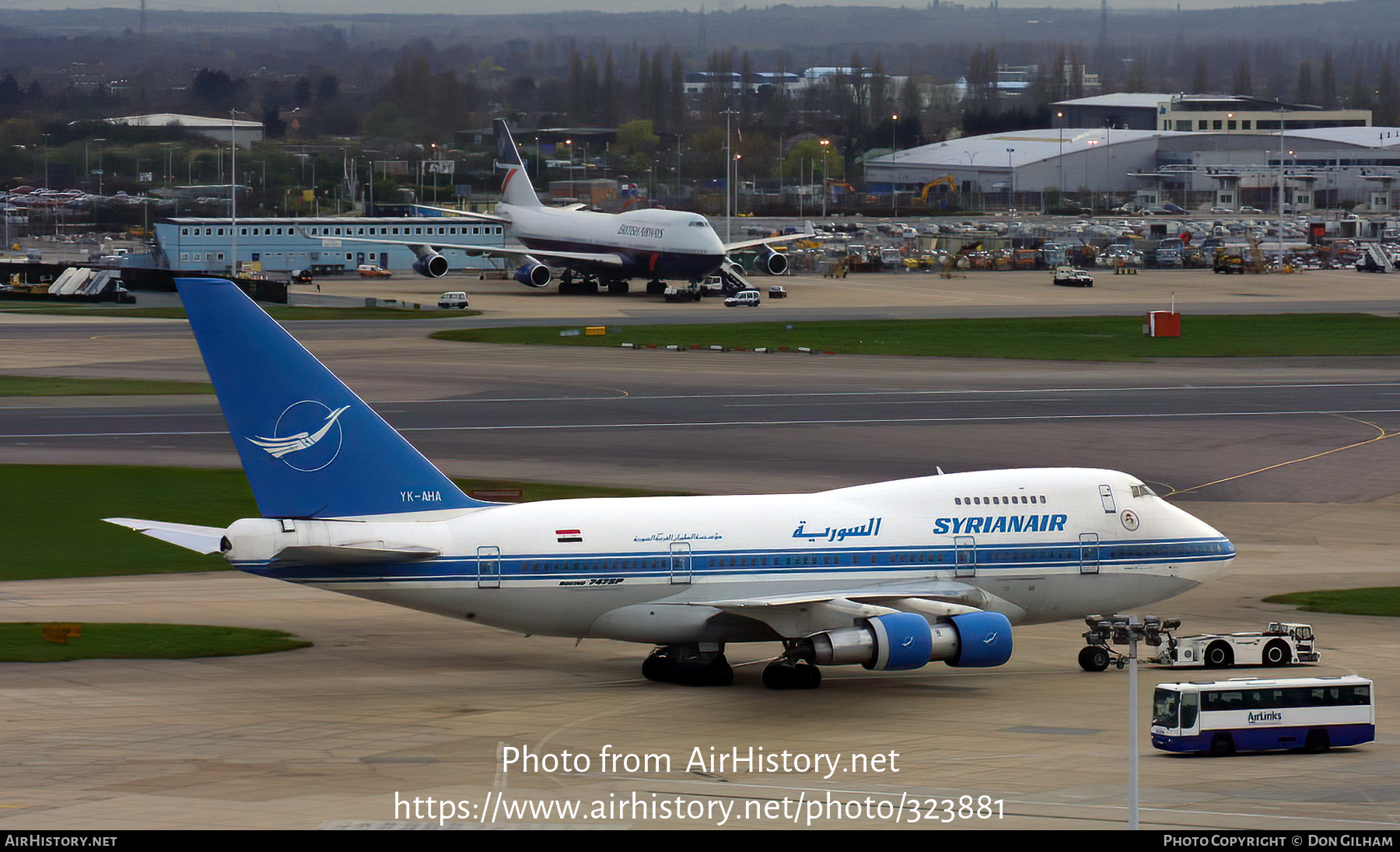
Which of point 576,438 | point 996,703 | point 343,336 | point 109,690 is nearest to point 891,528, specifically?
point 996,703

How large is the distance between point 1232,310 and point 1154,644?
10904 cm

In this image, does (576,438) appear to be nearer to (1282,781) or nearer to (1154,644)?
(1154,644)

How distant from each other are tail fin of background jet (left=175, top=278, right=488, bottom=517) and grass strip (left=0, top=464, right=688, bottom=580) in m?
17.8

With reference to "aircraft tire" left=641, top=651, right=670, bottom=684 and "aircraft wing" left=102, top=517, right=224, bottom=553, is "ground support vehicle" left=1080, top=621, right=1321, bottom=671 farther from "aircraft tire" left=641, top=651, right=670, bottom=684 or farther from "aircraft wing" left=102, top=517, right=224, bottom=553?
"aircraft wing" left=102, top=517, right=224, bottom=553

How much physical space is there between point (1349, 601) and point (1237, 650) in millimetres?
10313

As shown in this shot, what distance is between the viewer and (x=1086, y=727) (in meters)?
32.4

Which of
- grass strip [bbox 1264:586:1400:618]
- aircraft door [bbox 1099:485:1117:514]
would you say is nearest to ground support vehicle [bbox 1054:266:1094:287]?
grass strip [bbox 1264:586:1400:618]

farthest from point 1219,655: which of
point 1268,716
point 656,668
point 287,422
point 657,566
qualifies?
point 287,422

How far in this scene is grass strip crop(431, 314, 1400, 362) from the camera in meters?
109

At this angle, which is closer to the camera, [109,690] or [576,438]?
[109,690]

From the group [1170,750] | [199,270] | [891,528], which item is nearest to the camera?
[1170,750]

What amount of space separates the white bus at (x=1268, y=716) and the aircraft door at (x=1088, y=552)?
7892 mm

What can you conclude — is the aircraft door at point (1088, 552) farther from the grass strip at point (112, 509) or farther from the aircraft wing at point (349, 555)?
the grass strip at point (112, 509)

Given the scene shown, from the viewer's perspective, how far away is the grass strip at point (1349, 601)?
4516 centimetres
